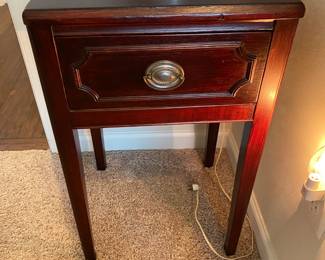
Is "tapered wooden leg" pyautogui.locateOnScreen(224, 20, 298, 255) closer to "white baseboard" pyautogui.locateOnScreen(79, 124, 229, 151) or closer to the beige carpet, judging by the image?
the beige carpet

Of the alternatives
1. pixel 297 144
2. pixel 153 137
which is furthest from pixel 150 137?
pixel 297 144

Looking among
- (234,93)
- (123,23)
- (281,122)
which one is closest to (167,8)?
(123,23)

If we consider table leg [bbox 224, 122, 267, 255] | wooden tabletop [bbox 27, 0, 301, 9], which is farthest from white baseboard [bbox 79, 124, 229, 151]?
wooden tabletop [bbox 27, 0, 301, 9]

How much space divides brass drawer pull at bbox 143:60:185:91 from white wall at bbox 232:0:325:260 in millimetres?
299

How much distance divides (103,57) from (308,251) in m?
0.61

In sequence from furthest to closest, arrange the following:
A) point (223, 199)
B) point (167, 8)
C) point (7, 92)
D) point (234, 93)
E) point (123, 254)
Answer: point (7, 92) → point (223, 199) → point (123, 254) → point (234, 93) → point (167, 8)

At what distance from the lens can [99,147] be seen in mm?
1251

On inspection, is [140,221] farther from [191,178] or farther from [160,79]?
[160,79]

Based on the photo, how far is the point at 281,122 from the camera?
0.89 metres

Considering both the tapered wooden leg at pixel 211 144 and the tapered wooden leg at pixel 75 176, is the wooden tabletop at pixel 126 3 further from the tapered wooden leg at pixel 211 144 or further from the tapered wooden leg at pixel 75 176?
the tapered wooden leg at pixel 211 144

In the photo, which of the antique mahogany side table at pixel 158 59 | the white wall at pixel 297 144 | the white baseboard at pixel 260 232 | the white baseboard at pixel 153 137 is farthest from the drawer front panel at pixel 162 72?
the white baseboard at pixel 153 137

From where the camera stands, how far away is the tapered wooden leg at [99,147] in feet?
3.92

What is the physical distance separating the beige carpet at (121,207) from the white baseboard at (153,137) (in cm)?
3

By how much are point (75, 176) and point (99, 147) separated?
470 mm
